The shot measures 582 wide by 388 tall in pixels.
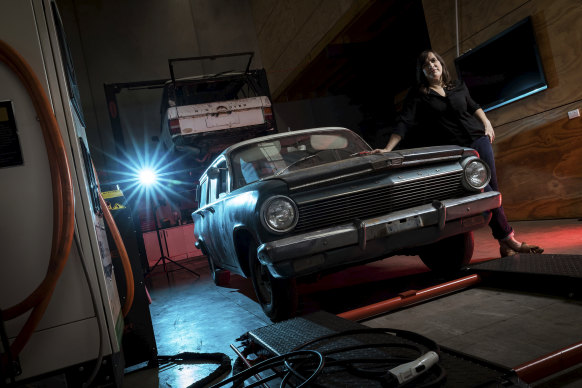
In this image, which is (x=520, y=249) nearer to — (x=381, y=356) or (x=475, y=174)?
(x=475, y=174)

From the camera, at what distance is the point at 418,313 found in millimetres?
2447

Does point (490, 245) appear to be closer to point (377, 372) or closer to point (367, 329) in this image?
point (367, 329)

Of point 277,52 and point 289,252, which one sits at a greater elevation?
point 277,52

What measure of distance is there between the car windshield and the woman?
511 millimetres

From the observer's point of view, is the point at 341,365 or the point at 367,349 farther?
the point at 367,349

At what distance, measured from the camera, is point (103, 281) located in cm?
186

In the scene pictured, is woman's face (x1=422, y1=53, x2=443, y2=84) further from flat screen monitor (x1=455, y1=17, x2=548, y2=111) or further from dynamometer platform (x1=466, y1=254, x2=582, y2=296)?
flat screen monitor (x1=455, y1=17, x2=548, y2=111)

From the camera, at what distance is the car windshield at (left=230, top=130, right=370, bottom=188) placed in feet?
12.1

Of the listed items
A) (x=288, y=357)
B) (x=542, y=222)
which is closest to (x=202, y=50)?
(x=542, y=222)

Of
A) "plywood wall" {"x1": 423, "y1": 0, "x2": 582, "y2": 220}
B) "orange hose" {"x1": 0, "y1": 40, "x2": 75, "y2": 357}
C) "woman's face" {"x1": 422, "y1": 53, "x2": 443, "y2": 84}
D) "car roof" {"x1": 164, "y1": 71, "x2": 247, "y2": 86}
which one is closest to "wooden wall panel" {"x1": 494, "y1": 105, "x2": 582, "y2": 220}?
"plywood wall" {"x1": 423, "y1": 0, "x2": 582, "y2": 220}

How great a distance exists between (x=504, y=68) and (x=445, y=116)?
8.78 feet

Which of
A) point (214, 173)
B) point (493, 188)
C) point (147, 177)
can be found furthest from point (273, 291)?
point (147, 177)

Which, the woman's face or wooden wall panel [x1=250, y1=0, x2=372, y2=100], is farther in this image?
wooden wall panel [x1=250, y1=0, x2=372, y2=100]

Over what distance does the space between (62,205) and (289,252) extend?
4.33 ft
